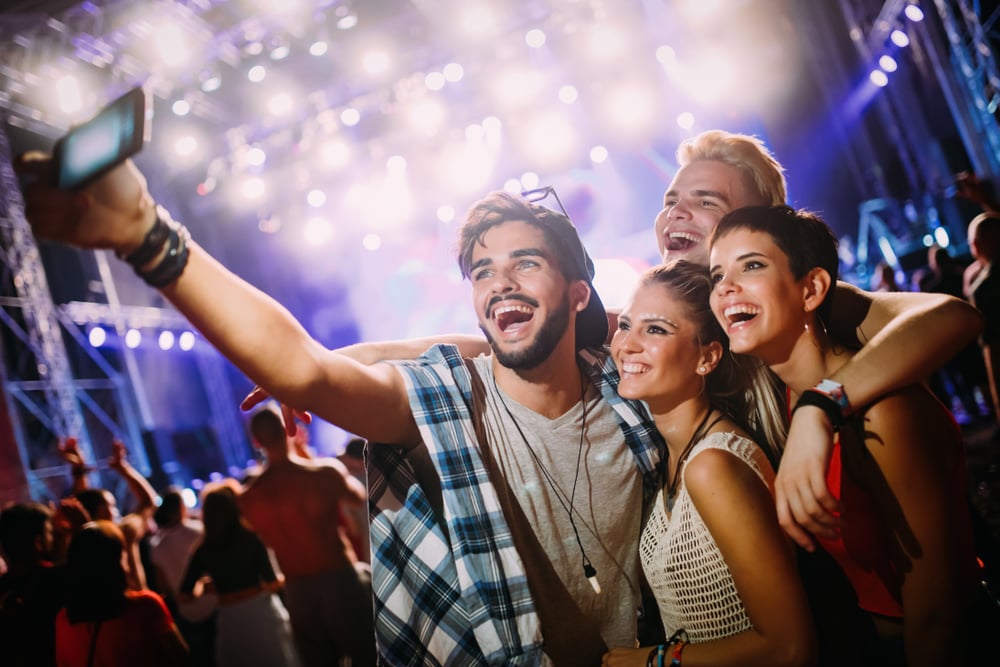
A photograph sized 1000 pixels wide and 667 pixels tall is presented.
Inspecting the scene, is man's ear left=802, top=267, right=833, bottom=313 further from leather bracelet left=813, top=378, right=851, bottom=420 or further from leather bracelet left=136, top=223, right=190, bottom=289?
leather bracelet left=136, top=223, right=190, bottom=289

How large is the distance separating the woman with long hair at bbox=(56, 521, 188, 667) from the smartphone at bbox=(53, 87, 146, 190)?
2.65m

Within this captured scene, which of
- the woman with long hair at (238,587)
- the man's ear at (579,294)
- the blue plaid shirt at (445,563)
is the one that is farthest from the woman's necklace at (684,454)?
the woman with long hair at (238,587)

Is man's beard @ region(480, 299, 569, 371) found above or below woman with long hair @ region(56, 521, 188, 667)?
above

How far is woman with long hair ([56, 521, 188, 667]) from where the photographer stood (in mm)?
2922

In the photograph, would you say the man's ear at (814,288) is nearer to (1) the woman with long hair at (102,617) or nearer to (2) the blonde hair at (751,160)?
(2) the blonde hair at (751,160)

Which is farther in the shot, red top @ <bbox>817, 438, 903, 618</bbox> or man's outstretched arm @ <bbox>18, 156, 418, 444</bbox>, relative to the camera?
red top @ <bbox>817, 438, 903, 618</bbox>

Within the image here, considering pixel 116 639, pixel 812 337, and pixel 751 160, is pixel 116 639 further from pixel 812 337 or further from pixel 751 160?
pixel 751 160

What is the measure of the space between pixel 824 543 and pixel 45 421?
980cm

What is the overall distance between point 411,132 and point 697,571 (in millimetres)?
10527

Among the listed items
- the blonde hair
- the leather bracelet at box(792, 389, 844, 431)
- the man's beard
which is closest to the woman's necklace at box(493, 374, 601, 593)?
the man's beard

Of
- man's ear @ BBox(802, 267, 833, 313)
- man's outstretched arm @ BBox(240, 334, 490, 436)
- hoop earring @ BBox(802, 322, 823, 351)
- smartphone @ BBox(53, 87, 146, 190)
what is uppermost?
smartphone @ BBox(53, 87, 146, 190)

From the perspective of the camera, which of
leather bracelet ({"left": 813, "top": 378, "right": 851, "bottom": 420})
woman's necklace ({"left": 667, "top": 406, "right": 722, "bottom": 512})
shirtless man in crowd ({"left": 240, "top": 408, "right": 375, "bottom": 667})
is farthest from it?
shirtless man in crowd ({"left": 240, "top": 408, "right": 375, "bottom": 667})

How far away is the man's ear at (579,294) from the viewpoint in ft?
7.60

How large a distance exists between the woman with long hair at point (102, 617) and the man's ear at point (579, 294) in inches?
103
